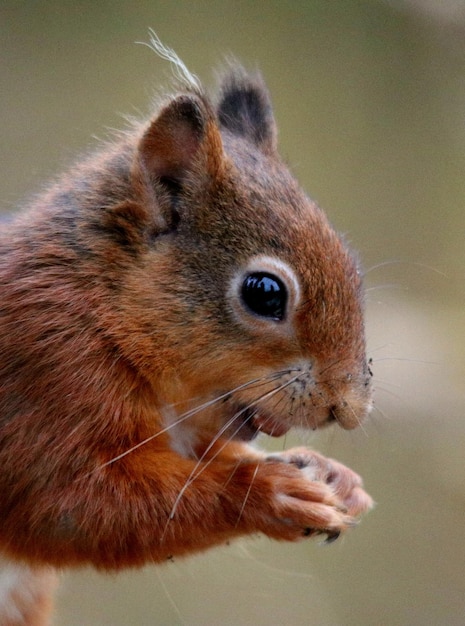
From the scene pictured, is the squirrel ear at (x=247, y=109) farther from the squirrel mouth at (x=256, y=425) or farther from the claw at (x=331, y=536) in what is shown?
the claw at (x=331, y=536)

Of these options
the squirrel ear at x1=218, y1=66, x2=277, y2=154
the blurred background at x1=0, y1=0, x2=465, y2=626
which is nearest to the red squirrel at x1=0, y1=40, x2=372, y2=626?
the squirrel ear at x1=218, y1=66, x2=277, y2=154

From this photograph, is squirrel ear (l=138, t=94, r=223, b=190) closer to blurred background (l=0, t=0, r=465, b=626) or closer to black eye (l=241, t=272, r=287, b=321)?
black eye (l=241, t=272, r=287, b=321)

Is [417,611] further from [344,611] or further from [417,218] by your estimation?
[417,218]

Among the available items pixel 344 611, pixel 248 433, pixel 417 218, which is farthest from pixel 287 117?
pixel 248 433

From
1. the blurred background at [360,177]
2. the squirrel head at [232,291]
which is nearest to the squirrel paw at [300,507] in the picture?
the squirrel head at [232,291]

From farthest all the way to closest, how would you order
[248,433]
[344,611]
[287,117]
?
[287,117]
[344,611]
[248,433]
